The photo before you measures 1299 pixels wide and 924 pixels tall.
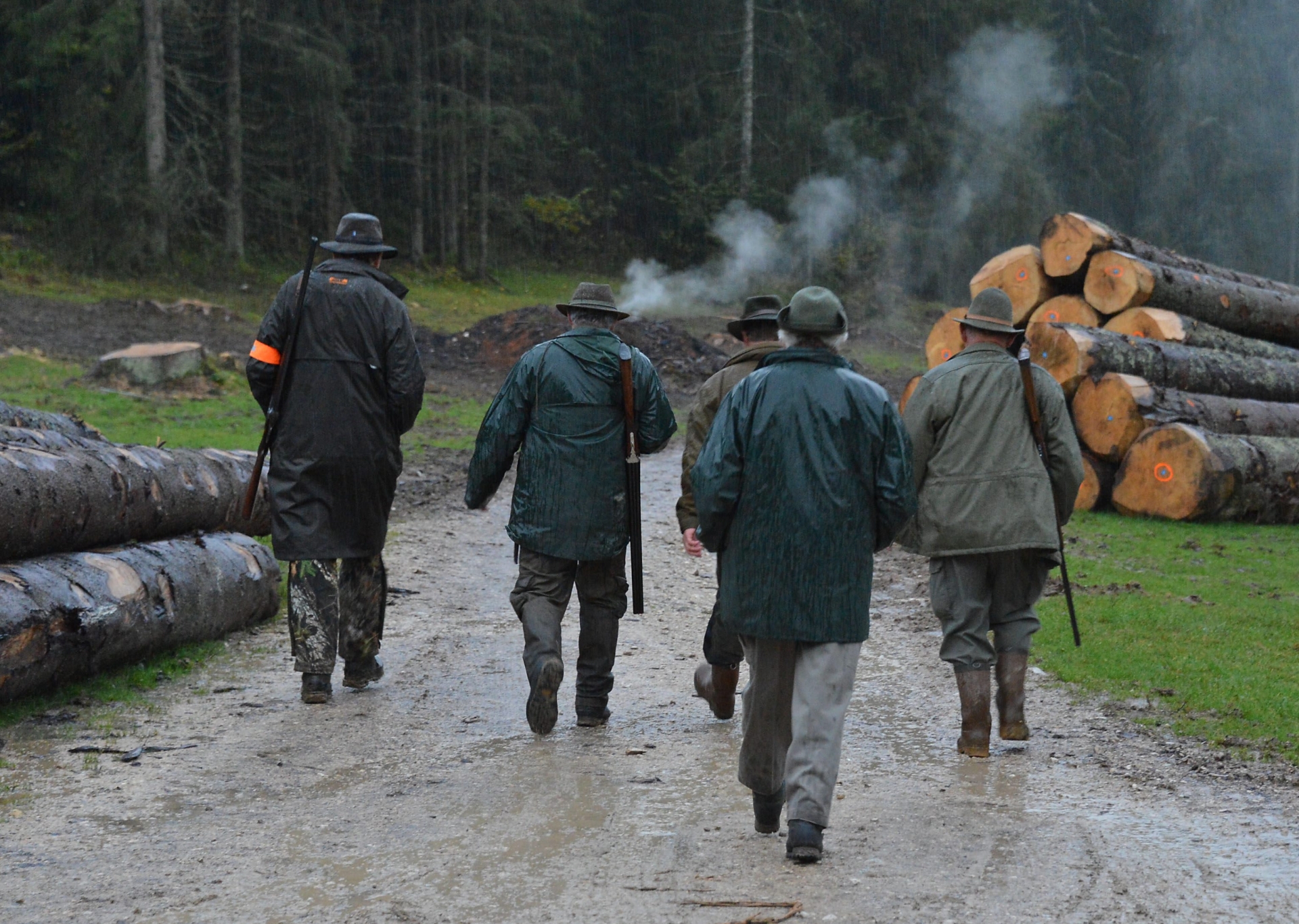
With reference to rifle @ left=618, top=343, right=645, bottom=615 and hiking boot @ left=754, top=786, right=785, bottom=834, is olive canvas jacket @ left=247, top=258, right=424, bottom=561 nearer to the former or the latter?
rifle @ left=618, top=343, right=645, bottom=615

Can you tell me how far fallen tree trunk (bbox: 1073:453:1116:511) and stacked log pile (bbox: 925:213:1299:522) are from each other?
0.04ft

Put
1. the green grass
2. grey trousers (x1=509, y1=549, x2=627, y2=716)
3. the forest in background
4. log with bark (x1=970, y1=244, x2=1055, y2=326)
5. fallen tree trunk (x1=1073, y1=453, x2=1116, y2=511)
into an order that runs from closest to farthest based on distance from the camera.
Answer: grey trousers (x1=509, y1=549, x2=627, y2=716)
the green grass
fallen tree trunk (x1=1073, y1=453, x2=1116, y2=511)
log with bark (x1=970, y1=244, x2=1055, y2=326)
the forest in background

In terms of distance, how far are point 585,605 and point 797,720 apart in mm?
1990

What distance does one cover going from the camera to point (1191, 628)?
310 inches

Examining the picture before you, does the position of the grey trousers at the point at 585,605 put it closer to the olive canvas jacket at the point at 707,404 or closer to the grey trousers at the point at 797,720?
the olive canvas jacket at the point at 707,404

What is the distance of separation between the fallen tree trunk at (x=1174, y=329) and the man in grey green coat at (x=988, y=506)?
28.1 ft

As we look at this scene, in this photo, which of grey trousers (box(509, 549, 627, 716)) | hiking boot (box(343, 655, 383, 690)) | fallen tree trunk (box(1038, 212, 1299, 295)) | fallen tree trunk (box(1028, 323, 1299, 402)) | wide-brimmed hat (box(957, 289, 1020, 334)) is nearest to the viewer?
wide-brimmed hat (box(957, 289, 1020, 334))

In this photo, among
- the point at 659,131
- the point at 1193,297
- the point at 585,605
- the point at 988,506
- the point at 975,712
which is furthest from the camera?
the point at 659,131

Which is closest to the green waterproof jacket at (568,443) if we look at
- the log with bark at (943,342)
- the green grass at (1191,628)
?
the green grass at (1191,628)

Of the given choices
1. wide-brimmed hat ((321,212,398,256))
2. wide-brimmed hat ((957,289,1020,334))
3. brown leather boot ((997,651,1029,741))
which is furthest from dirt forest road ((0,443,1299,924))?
wide-brimmed hat ((321,212,398,256))

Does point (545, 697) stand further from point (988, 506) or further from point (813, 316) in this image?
point (813, 316)

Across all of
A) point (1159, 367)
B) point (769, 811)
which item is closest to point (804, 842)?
point (769, 811)

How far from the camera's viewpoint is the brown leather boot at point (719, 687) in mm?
5801

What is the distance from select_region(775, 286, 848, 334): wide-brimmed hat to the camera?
427 cm
